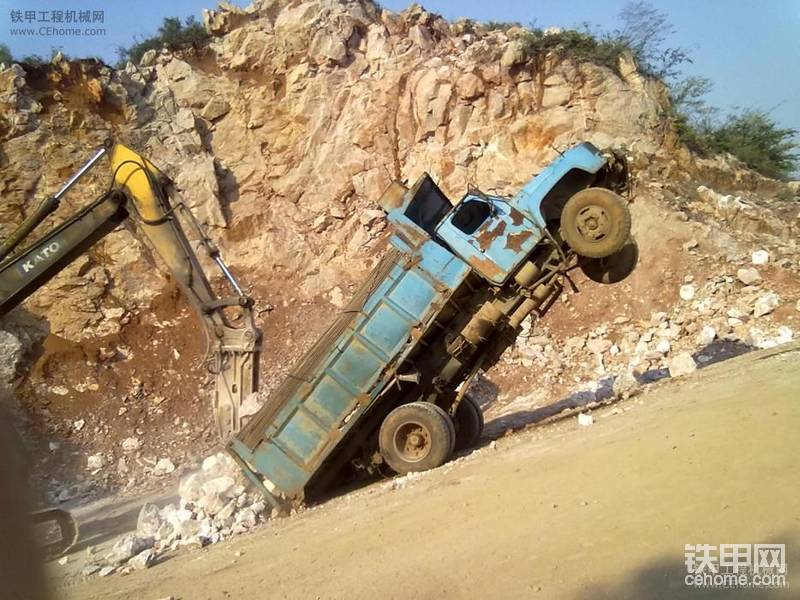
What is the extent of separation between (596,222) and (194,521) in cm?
531

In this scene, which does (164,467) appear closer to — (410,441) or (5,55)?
(410,441)

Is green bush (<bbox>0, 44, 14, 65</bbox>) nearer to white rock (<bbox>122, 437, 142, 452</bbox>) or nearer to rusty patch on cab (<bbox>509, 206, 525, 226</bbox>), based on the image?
white rock (<bbox>122, 437, 142, 452</bbox>)

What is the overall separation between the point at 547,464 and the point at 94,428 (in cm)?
1067

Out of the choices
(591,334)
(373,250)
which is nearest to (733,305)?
(591,334)

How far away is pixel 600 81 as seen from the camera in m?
16.0

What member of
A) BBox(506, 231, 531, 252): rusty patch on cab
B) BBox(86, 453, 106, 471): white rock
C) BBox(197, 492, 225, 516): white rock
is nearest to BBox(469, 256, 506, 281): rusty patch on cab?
BBox(506, 231, 531, 252): rusty patch on cab

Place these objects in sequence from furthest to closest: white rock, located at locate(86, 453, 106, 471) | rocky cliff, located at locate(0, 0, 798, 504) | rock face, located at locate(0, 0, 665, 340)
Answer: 1. rock face, located at locate(0, 0, 665, 340)
2. rocky cliff, located at locate(0, 0, 798, 504)
3. white rock, located at locate(86, 453, 106, 471)

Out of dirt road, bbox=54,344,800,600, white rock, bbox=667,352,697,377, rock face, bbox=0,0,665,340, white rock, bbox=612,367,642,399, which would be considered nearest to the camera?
dirt road, bbox=54,344,800,600

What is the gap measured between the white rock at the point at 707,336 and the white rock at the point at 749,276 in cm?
143

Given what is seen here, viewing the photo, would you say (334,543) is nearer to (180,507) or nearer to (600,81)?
(180,507)

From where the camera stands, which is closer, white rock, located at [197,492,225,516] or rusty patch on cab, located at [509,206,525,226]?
rusty patch on cab, located at [509,206,525,226]

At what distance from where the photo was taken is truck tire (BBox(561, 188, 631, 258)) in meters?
6.80

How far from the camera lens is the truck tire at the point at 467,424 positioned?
8305 mm

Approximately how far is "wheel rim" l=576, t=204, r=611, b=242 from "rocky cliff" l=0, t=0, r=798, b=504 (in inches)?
275
